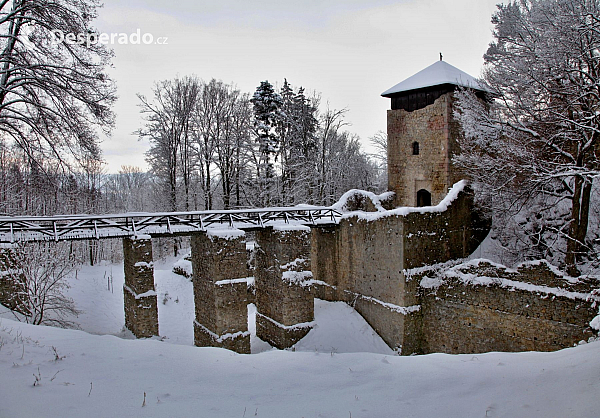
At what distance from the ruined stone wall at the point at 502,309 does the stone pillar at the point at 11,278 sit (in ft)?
39.4

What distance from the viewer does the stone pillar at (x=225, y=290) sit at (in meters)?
11.3

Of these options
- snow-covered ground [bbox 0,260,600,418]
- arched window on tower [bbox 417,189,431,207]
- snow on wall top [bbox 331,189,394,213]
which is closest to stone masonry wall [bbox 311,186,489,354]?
snow on wall top [bbox 331,189,394,213]

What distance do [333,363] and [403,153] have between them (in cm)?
1339

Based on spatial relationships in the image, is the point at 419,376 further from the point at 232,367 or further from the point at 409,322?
the point at 409,322

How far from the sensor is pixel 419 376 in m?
5.30

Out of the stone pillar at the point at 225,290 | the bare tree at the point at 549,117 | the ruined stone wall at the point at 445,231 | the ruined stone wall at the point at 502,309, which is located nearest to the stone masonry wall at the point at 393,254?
the ruined stone wall at the point at 445,231

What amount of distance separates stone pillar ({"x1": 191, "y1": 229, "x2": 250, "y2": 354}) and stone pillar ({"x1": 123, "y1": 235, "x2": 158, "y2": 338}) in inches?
62.8

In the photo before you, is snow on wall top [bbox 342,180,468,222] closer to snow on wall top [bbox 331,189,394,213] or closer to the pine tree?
snow on wall top [bbox 331,189,394,213]

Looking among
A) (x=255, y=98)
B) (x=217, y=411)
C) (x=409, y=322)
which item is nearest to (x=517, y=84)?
(x=409, y=322)

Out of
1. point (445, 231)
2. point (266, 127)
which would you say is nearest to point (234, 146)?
point (266, 127)

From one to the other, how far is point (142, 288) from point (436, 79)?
14046 millimetres

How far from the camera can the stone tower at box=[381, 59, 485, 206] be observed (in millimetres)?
16078

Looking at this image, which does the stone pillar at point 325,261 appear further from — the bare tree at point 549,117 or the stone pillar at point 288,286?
the bare tree at point 549,117

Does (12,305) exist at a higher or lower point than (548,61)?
lower
